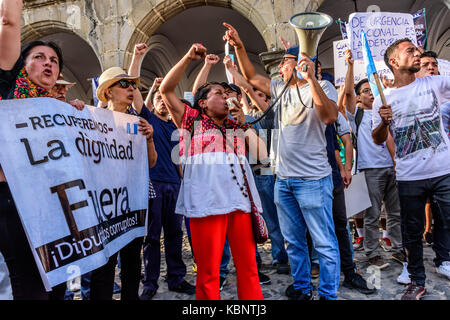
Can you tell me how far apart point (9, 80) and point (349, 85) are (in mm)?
2947

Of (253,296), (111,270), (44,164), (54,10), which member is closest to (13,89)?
(44,164)

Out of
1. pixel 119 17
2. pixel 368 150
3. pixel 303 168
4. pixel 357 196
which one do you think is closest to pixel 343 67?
pixel 368 150

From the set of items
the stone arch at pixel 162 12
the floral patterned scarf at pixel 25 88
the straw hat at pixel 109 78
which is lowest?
the floral patterned scarf at pixel 25 88

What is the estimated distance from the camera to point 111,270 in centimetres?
194

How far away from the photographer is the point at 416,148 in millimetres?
2617

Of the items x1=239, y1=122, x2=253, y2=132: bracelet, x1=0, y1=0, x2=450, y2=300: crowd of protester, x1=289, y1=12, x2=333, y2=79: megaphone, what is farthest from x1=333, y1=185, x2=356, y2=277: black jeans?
x1=289, y1=12, x2=333, y2=79: megaphone

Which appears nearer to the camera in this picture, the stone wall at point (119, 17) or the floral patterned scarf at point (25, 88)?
the floral patterned scarf at point (25, 88)

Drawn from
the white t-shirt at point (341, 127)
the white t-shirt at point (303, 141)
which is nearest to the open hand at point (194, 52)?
the white t-shirt at point (303, 141)

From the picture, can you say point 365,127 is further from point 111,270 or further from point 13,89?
point 13,89

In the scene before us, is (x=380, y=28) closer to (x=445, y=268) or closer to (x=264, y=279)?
(x=445, y=268)

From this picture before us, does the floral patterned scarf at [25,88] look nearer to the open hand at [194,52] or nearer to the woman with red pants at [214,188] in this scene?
the woman with red pants at [214,188]

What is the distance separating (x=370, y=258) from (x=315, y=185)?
170 cm

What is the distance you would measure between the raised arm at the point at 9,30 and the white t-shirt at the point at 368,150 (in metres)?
3.61

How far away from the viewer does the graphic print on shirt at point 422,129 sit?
2596 millimetres
